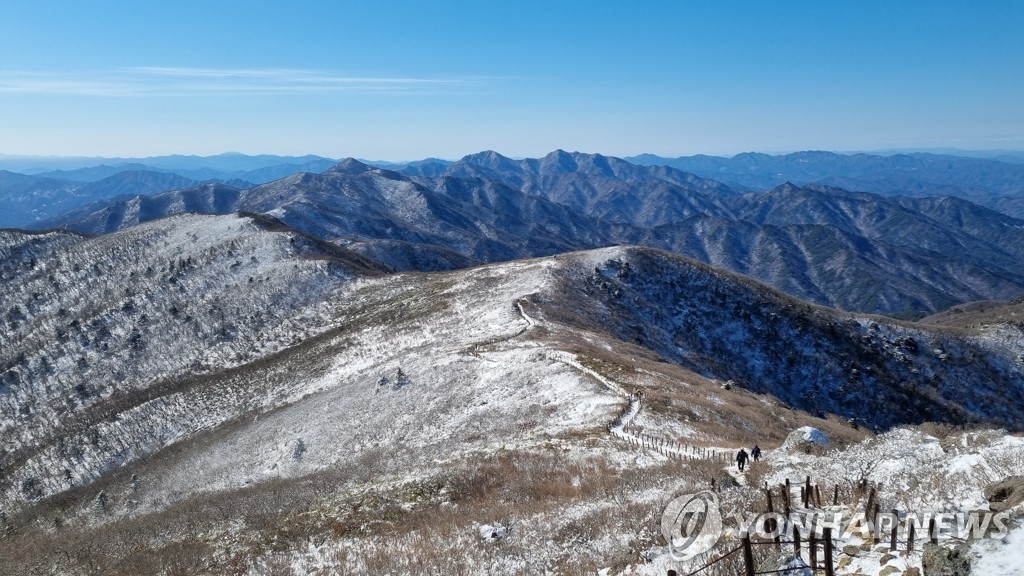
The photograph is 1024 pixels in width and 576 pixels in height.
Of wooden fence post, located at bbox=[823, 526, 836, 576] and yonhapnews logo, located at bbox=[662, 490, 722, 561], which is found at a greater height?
wooden fence post, located at bbox=[823, 526, 836, 576]

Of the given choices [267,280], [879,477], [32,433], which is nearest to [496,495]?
[879,477]

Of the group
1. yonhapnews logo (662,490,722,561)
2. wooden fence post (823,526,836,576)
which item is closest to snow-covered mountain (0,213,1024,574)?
yonhapnews logo (662,490,722,561)

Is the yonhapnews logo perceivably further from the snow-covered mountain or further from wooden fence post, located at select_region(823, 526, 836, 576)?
wooden fence post, located at select_region(823, 526, 836, 576)

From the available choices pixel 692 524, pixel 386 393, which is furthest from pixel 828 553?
pixel 386 393

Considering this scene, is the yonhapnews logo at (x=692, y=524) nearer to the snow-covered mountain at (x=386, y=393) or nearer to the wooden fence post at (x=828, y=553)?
the snow-covered mountain at (x=386, y=393)

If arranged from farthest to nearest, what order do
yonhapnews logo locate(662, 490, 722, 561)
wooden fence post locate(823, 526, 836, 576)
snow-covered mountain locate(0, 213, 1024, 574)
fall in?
snow-covered mountain locate(0, 213, 1024, 574) → yonhapnews logo locate(662, 490, 722, 561) → wooden fence post locate(823, 526, 836, 576)

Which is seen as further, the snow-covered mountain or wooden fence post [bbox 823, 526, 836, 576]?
the snow-covered mountain

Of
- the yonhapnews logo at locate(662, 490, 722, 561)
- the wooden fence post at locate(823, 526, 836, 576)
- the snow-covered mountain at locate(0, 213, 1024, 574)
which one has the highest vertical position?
the wooden fence post at locate(823, 526, 836, 576)

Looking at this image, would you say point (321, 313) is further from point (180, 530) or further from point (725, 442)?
point (725, 442)

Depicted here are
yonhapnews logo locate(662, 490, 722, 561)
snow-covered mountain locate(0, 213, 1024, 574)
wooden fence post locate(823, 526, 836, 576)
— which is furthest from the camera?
snow-covered mountain locate(0, 213, 1024, 574)
